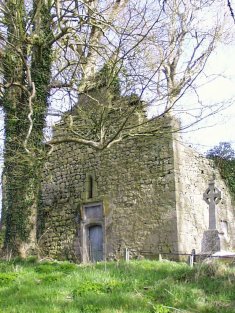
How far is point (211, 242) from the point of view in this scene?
11.6 meters

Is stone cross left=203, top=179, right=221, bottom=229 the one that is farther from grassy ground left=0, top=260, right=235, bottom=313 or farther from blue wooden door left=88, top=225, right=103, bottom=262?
grassy ground left=0, top=260, right=235, bottom=313

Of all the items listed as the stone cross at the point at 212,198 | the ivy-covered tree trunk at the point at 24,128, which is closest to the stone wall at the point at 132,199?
the stone cross at the point at 212,198

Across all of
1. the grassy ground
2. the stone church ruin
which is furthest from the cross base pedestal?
the grassy ground

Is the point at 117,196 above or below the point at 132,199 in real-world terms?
above

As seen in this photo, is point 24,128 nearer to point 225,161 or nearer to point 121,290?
point 121,290

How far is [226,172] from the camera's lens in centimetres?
1759

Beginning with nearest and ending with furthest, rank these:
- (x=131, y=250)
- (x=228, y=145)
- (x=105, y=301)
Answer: (x=105, y=301), (x=131, y=250), (x=228, y=145)

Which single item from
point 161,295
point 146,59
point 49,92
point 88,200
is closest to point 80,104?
point 49,92

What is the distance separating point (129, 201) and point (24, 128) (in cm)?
546

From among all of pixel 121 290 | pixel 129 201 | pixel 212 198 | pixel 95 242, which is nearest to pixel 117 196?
pixel 129 201

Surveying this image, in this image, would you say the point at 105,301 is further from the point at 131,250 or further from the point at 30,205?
the point at 131,250

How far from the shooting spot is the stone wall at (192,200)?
14533 millimetres

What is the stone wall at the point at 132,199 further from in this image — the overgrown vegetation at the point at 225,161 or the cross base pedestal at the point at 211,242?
the cross base pedestal at the point at 211,242

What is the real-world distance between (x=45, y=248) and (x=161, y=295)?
12.1 metres
